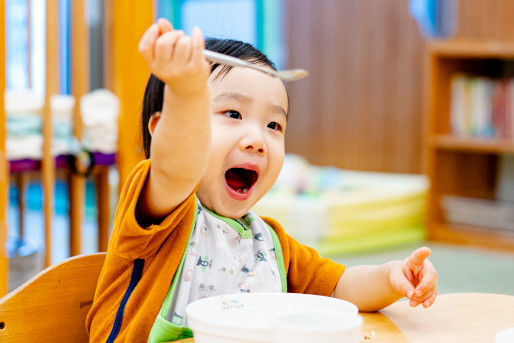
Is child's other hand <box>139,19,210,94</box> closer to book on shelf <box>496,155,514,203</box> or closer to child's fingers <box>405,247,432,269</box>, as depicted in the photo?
child's fingers <box>405,247,432,269</box>

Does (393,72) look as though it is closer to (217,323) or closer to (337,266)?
(337,266)

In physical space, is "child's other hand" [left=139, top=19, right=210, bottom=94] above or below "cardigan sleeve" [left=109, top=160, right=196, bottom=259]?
above

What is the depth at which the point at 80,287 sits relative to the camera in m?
0.88

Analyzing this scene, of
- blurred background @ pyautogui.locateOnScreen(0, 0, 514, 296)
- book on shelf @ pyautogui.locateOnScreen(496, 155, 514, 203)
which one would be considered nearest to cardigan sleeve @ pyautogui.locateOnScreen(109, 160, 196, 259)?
blurred background @ pyautogui.locateOnScreen(0, 0, 514, 296)

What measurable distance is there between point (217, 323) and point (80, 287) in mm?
296

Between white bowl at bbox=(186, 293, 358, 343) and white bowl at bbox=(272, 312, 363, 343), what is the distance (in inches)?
A: 0.5

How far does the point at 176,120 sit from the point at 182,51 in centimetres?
7

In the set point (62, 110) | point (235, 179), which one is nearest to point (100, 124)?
point (62, 110)

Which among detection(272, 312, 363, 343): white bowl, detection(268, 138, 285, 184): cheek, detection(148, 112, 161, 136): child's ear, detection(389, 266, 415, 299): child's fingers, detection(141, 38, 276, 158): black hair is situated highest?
detection(141, 38, 276, 158): black hair

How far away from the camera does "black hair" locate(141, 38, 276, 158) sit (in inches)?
35.0

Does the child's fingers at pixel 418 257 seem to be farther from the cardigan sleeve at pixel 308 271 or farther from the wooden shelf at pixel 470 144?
the wooden shelf at pixel 470 144

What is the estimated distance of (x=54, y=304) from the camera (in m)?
0.86

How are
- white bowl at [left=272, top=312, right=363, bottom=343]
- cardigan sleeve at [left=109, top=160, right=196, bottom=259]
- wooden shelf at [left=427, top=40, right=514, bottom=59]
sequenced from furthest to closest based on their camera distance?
wooden shelf at [left=427, top=40, right=514, bottom=59], cardigan sleeve at [left=109, top=160, right=196, bottom=259], white bowl at [left=272, top=312, right=363, bottom=343]

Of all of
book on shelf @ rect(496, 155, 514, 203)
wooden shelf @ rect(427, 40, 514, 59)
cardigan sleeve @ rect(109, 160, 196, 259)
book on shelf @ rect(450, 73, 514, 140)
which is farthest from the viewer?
book on shelf @ rect(496, 155, 514, 203)
